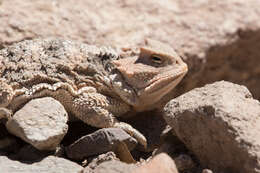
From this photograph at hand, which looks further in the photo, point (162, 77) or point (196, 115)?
point (162, 77)

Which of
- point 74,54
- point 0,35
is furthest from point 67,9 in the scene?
point 74,54

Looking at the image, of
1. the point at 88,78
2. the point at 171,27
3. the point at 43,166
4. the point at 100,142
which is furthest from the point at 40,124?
the point at 171,27

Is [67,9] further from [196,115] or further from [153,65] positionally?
[196,115]

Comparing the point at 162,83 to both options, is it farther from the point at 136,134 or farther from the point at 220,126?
the point at 220,126

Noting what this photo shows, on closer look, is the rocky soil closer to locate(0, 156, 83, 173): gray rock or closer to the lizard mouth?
locate(0, 156, 83, 173): gray rock

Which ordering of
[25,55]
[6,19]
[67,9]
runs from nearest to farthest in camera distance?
[25,55]
[6,19]
[67,9]

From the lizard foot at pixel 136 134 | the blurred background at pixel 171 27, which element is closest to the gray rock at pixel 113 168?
the lizard foot at pixel 136 134

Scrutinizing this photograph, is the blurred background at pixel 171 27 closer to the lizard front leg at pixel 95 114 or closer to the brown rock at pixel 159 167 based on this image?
the lizard front leg at pixel 95 114
